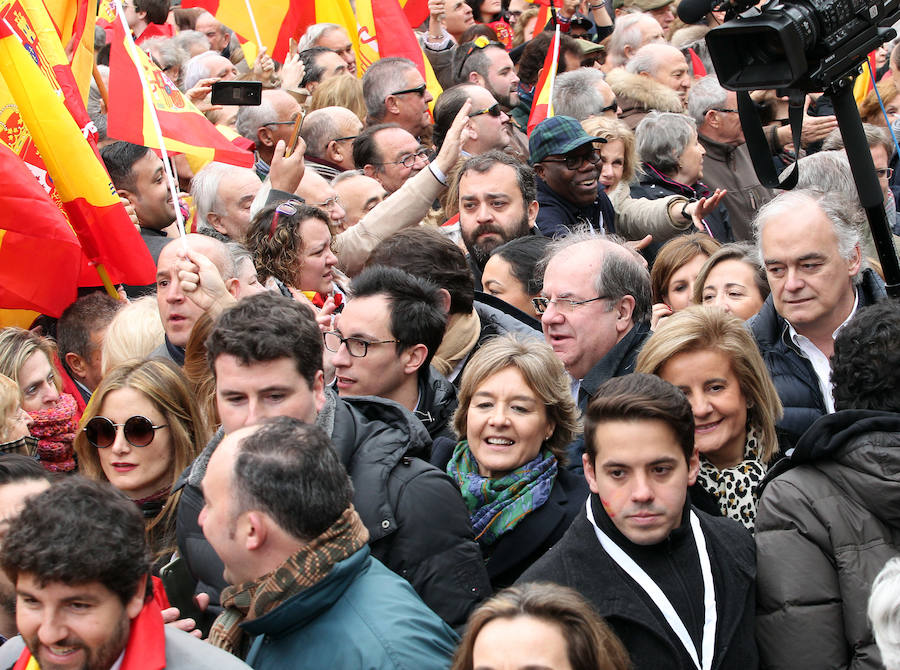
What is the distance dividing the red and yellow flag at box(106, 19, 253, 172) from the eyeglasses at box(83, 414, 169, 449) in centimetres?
181

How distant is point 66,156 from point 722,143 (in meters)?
4.29

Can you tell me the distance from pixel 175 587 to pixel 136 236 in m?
2.42

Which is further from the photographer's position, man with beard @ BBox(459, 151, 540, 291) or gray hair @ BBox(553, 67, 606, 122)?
gray hair @ BBox(553, 67, 606, 122)

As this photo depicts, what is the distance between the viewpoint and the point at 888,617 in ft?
8.16

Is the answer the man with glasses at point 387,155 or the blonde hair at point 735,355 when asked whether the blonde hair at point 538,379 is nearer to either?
the blonde hair at point 735,355

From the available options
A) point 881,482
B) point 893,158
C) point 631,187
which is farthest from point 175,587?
point 893,158

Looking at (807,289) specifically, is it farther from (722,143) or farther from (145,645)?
(722,143)

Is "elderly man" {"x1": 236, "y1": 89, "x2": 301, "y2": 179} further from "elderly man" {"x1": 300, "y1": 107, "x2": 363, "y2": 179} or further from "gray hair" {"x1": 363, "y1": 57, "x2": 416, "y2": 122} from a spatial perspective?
"gray hair" {"x1": 363, "y1": 57, "x2": 416, "y2": 122}

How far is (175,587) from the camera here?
11.1 ft

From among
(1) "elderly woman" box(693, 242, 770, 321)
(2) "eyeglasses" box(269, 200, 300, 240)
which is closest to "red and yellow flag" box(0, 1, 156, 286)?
(2) "eyeglasses" box(269, 200, 300, 240)

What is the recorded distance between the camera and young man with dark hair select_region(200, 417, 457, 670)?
103 inches

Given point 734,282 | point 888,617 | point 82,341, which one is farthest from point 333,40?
point 888,617

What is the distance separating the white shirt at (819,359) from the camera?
417 cm

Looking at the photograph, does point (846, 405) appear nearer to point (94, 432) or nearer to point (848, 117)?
point (848, 117)
